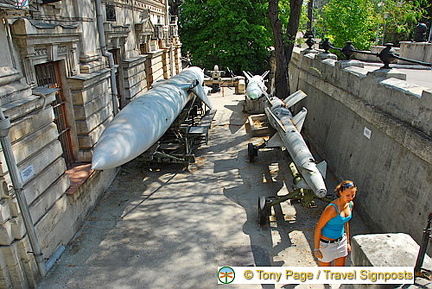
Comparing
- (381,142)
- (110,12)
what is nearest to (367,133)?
(381,142)

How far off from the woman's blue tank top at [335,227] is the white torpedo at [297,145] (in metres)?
1.45

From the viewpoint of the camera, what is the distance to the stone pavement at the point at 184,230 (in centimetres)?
507

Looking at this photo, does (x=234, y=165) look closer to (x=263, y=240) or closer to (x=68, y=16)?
(x=263, y=240)

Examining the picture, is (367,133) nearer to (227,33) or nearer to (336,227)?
(336,227)

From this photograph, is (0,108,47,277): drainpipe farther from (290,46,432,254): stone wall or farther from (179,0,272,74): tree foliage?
(179,0,272,74): tree foliage

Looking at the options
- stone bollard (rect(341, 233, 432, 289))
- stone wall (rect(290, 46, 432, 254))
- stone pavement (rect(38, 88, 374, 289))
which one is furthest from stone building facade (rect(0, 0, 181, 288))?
stone wall (rect(290, 46, 432, 254))

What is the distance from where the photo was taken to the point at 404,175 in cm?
524

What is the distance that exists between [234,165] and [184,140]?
64.7 inches

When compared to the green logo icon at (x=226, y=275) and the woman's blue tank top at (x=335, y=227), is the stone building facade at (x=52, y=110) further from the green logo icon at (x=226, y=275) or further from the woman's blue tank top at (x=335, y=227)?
the woman's blue tank top at (x=335, y=227)

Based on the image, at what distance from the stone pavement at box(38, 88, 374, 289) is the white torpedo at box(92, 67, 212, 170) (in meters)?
1.39

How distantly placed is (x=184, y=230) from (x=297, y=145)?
298 cm

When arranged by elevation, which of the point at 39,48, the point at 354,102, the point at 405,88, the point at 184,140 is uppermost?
the point at 39,48

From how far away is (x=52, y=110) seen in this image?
5.36 m

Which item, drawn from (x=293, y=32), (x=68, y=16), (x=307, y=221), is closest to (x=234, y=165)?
(x=307, y=221)
